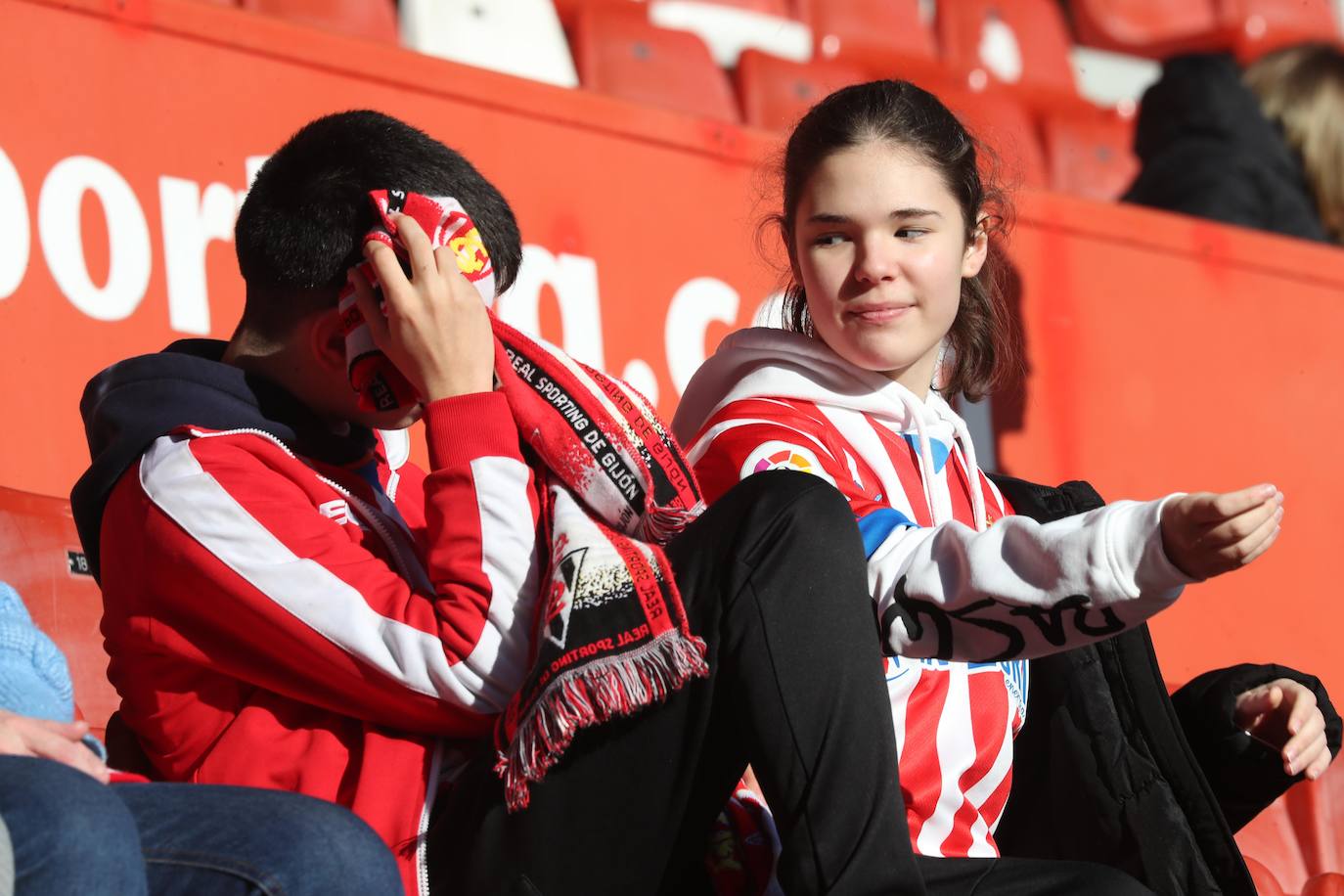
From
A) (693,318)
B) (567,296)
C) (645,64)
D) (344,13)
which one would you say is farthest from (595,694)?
(645,64)

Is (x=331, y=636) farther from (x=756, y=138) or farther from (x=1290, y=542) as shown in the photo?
(x=1290, y=542)

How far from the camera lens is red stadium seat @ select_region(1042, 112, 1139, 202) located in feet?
16.1

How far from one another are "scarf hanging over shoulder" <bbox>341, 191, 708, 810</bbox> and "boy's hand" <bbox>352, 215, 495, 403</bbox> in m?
0.02

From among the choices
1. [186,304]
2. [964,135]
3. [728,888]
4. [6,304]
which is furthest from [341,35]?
[728,888]

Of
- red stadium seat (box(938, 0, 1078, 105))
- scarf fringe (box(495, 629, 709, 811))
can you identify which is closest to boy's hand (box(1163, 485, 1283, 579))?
scarf fringe (box(495, 629, 709, 811))

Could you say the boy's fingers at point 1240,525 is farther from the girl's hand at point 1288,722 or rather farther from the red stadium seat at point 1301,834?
the red stadium seat at point 1301,834

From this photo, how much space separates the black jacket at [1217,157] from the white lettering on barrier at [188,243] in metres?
2.68

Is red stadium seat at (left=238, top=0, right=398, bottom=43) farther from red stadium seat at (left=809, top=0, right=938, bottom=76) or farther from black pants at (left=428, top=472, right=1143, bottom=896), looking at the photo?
black pants at (left=428, top=472, right=1143, bottom=896)

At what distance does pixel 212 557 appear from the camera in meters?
1.42

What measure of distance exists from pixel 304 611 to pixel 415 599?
90mm

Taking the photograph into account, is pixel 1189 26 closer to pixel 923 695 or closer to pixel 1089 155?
pixel 1089 155

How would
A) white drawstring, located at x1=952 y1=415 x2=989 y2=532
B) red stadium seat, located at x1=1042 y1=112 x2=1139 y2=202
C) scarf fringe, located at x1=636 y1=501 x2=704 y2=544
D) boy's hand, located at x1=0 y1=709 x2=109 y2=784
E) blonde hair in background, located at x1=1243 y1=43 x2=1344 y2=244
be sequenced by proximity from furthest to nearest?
red stadium seat, located at x1=1042 y1=112 x2=1139 y2=202 → blonde hair in background, located at x1=1243 y1=43 x2=1344 y2=244 → white drawstring, located at x1=952 y1=415 x2=989 y2=532 → scarf fringe, located at x1=636 y1=501 x2=704 y2=544 → boy's hand, located at x1=0 y1=709 x2=109 y2=784

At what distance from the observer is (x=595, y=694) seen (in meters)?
1.27

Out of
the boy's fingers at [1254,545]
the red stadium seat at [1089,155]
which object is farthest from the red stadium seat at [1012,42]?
the boy's fingers at [1254,545]
